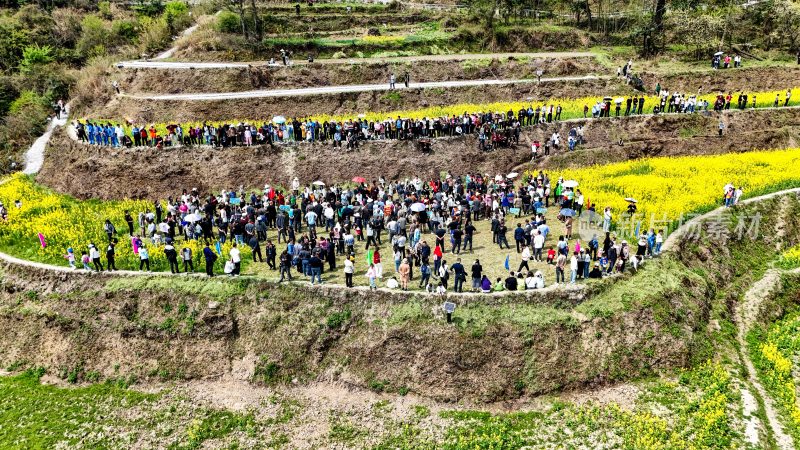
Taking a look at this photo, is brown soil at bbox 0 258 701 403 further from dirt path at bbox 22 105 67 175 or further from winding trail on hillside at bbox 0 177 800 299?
dirt path at bbox 22 105 67 175

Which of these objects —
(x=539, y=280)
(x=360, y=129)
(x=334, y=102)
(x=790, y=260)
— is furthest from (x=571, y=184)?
(x=334, y=102)

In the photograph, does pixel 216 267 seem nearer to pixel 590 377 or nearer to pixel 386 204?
pixel 386 204

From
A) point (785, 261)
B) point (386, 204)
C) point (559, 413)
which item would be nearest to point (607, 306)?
point (559, 413)

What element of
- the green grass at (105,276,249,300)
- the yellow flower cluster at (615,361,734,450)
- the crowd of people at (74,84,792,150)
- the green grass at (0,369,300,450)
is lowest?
the green grass at (0,369,300,450)

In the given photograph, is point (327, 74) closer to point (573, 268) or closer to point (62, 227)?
point (62, 227)

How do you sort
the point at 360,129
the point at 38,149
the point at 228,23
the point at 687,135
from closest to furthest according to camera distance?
the point at 360,129
the point at 687,135
the point at 38,149
the point at 228,23

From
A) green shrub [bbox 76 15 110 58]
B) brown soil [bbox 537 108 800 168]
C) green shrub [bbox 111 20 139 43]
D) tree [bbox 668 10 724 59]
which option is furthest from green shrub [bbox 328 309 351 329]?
green shrub [bbox 111 20 139 43]

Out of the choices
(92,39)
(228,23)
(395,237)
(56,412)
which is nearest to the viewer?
(56,412)
